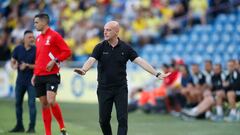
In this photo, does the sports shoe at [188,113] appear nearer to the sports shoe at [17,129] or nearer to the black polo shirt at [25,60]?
the black polo shirt at [25,60]

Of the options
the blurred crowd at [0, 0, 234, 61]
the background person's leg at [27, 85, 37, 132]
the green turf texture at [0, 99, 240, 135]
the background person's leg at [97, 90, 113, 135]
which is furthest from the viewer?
the blurred crowd at [0, 0, 234, 61]

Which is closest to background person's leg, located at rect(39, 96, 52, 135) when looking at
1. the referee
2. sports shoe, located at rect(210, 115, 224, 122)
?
the referee

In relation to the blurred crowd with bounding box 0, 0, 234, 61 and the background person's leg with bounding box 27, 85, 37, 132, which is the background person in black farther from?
the blurred crowd with bounding box 0, 0, 234, 61

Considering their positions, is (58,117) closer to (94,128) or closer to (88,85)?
(94,128)

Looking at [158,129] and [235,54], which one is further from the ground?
[235,54]

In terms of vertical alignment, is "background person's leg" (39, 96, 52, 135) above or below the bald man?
below

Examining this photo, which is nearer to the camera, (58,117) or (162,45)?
(58,117)

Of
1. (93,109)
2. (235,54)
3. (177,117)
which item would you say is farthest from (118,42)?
(235,54)

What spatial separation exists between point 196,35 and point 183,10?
1340 mm

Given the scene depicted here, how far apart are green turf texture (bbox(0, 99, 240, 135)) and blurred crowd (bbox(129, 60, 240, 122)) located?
59 centimetres

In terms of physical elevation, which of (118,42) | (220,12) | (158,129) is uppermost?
(220,12)

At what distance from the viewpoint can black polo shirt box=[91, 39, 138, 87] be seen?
12.1m

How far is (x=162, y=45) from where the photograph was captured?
2867 centimetres

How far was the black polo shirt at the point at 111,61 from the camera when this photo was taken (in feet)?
39.8
